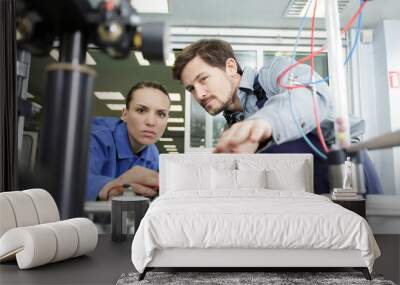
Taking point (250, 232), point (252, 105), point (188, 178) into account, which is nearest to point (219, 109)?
point (252, 105)

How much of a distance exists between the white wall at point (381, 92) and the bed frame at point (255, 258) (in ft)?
4.94

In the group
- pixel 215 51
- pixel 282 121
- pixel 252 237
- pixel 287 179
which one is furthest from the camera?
pixel 215 51

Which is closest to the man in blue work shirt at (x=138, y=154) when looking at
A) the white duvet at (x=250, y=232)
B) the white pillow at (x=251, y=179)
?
the white duvet at (x=250, y=232)

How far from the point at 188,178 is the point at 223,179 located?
30 centimetres

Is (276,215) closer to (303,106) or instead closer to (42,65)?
(303,106)

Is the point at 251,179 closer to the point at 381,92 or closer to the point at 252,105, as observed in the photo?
→ the point at 252,105

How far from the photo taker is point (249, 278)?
89.9 inches

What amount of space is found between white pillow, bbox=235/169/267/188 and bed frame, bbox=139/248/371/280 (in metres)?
1.08

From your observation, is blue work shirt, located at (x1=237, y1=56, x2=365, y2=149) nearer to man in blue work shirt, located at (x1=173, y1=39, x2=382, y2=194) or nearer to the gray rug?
man in blue work shirt, located at (x1=173, y1=39, x2=382, y2=194)

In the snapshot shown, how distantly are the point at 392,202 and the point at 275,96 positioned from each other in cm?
144

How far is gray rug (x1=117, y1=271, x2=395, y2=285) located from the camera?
2.22 m

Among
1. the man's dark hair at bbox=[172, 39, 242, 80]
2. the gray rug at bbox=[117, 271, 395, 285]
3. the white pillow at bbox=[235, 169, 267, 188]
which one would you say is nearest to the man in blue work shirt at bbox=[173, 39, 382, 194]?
the man's dark hair at bbox=[172, 39, 242, 80]

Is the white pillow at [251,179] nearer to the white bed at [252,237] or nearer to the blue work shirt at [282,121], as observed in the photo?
the blue work shirt at [282,121]

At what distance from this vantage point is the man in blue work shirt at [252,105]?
3.28 metres
